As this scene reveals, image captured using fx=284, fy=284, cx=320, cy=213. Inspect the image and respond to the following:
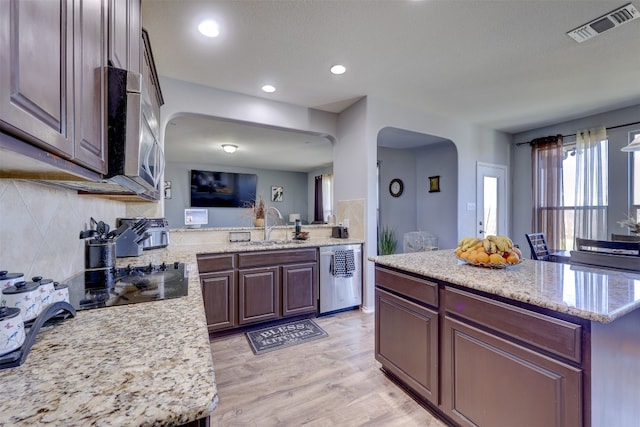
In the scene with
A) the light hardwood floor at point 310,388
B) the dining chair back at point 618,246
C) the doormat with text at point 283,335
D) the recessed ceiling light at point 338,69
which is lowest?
the light hardwood floor at point 310,388

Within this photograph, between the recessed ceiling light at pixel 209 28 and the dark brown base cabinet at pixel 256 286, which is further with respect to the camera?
the dark brown base cabinet at pixel 256 286

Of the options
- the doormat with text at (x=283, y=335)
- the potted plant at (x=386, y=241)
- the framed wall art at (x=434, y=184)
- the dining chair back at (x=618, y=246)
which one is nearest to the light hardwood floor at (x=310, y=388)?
the doormat with text at (x=283, y=335)

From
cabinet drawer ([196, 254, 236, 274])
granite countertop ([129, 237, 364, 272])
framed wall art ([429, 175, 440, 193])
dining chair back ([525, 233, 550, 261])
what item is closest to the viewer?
granite countertop ([129, 237, 364, 272])

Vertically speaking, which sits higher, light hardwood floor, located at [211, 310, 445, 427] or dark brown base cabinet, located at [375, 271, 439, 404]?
dark brown base cabinet, located at [375, 271, 439, 404]

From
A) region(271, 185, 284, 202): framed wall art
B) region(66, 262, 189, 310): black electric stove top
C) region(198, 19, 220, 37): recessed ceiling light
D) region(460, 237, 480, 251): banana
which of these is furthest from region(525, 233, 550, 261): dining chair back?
region(271, 185, 284, 202): framed wall art

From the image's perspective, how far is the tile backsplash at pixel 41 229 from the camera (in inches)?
38.1

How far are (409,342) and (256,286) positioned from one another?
5.32 feet

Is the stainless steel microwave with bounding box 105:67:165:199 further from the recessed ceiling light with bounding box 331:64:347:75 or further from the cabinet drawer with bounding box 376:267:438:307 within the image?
the recessed ceiling light with bounding box 331:64:347:75

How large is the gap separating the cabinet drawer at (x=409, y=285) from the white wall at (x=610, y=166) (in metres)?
3.95

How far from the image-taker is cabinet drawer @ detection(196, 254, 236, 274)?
2.65 meters

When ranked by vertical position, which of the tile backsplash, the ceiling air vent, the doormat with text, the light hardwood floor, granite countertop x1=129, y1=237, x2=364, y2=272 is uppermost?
the ceiling air vent

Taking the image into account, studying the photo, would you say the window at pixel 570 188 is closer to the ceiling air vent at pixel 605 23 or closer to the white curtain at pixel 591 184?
the white curtain at pixel 591 184

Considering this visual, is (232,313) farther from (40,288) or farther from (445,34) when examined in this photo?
(445,34)

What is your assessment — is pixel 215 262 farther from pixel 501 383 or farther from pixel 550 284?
pixel 550 284
